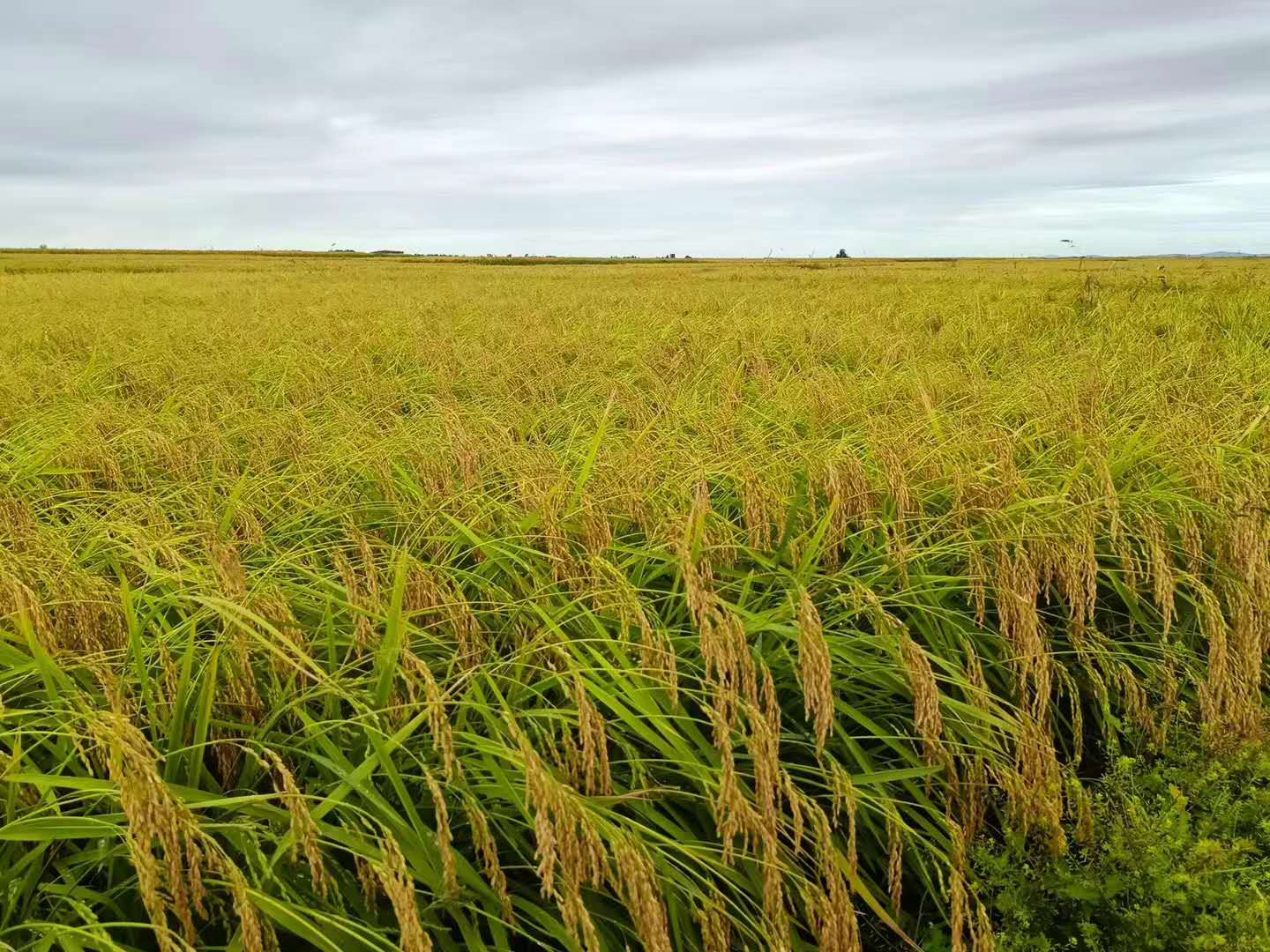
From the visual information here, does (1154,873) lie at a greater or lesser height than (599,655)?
lesser

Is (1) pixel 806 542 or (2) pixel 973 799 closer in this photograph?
(2) pixel 973 799

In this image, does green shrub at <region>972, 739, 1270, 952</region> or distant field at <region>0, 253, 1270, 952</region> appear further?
green shrub at <region>972, 739, 1270, 952</region>

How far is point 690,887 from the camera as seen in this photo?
152 cm

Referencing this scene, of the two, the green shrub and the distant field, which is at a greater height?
the distant field

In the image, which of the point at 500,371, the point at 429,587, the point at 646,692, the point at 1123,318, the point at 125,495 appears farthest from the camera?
the point at 1123,318

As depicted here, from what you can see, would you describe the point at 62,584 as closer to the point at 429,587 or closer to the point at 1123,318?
the point at 429,587

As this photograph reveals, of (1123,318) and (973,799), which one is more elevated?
(1123,318)

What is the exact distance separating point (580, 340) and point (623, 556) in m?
4.97

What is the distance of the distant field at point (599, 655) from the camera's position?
4.62 ft

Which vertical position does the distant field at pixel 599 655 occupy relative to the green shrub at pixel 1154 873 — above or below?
above

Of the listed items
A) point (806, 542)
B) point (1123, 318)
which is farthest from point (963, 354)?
point (806, 542)

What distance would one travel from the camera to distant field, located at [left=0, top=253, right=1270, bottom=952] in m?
1.41

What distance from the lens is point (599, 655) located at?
1681 mm

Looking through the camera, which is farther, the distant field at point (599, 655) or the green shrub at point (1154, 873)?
the green shrub at point (1154, 873)
